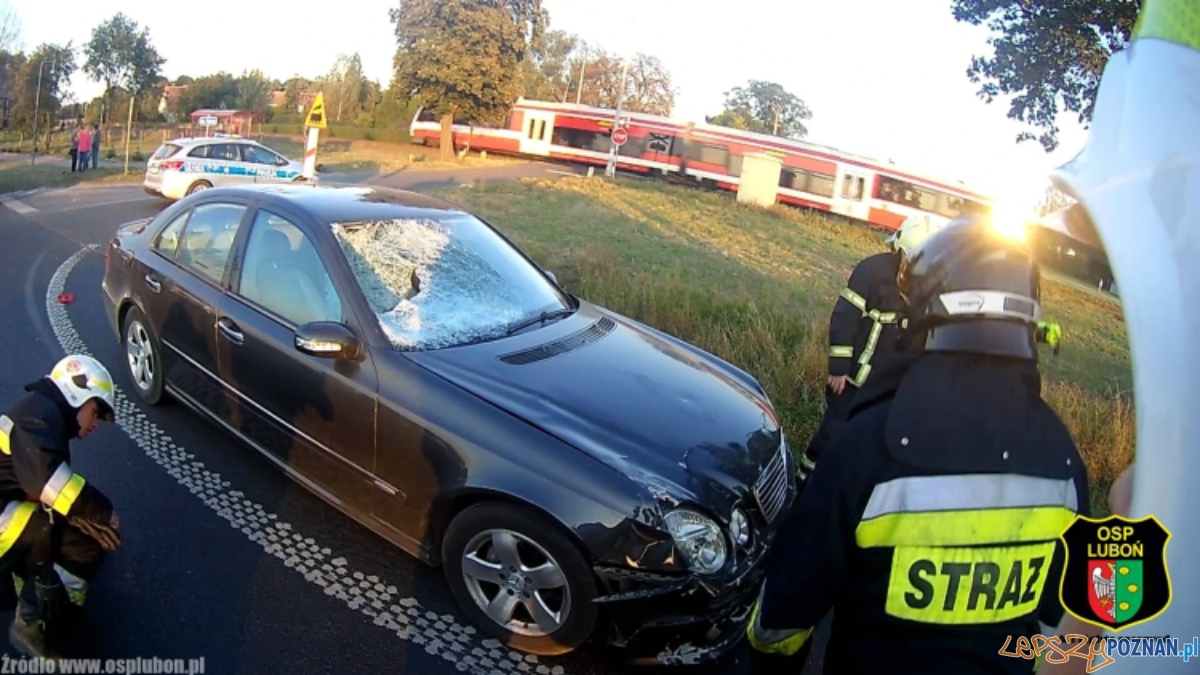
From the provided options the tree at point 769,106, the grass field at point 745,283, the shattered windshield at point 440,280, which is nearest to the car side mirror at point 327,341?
the shattered windshield at point 440,280

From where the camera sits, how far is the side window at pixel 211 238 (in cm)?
423

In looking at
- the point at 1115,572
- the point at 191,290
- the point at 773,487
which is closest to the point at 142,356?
the point at 191,290

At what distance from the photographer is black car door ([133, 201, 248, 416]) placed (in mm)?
4137

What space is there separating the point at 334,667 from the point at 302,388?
1.31 meters

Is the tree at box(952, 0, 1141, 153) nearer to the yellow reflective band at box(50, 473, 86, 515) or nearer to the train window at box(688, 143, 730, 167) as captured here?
the yellow reflective band at box(50, 473, 86, 515)

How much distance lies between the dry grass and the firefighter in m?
26.6

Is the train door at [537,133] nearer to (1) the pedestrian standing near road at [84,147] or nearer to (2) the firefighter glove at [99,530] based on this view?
(1) the pedestrian standing near road at [84,147]

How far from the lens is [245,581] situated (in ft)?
10.4

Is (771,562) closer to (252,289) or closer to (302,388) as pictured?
(302,388)

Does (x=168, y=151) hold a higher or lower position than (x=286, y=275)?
higher

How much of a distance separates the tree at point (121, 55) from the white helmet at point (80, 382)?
35.2m

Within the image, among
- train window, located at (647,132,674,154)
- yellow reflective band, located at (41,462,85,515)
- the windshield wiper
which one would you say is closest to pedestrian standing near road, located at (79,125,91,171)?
train window, located at (647,132,674,154)

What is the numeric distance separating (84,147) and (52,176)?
8.33 ft

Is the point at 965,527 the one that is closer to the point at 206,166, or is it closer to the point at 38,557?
the point at 38,557
